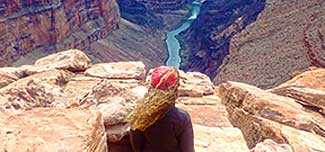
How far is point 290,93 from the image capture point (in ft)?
36.9

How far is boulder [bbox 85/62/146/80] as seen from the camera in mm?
9695

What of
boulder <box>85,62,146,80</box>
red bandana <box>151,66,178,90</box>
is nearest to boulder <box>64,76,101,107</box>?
boulder <box>85,62,146,80</box>

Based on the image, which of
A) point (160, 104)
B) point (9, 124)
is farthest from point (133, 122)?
point (9, 124)

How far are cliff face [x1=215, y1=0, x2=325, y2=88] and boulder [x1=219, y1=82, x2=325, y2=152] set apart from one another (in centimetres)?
2312

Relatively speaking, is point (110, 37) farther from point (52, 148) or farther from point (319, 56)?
point (52, 148)

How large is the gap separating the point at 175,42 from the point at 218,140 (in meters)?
77.6

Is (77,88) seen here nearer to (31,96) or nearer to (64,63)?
(31,96)

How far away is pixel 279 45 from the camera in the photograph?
4153cm

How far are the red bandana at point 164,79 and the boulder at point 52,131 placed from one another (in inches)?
40.9

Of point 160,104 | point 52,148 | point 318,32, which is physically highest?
point 318,32

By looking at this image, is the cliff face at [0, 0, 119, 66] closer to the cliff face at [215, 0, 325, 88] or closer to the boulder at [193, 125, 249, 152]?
the cliff face at [215, 0, 325, 88]

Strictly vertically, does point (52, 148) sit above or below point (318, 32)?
below

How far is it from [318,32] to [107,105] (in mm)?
31200

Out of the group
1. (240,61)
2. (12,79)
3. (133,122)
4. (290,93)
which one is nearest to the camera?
(133,122)
